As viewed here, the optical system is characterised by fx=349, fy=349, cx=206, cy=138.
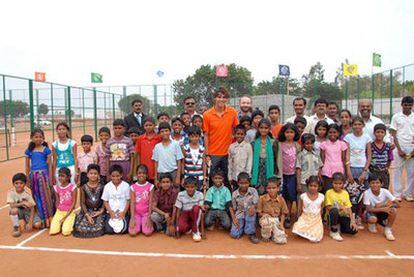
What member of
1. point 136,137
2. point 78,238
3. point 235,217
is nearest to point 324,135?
point 235,217

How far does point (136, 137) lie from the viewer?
5410mm

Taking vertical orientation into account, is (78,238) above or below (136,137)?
below

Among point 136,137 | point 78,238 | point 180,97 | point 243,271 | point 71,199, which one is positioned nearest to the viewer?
point 243,271

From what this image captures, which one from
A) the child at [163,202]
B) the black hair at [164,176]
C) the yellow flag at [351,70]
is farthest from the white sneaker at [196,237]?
the yellow flag at [351,70]

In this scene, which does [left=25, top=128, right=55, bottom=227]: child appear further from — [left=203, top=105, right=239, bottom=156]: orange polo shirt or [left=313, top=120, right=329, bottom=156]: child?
[left=313, top=120, right=329, bottom=156]: child

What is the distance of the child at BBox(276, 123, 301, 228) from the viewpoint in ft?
16.3

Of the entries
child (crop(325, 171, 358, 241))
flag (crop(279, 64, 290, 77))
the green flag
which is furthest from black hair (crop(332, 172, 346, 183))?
the green flag

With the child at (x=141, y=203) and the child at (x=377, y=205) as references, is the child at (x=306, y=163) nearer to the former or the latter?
the child at (x=377, y=205)

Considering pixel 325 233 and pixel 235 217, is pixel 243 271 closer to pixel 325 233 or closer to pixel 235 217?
pixel 235 217

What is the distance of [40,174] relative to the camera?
16.4 ft

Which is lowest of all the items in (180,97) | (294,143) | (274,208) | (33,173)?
(274,208)

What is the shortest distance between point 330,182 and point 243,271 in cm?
213

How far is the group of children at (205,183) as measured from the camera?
15.3 ft

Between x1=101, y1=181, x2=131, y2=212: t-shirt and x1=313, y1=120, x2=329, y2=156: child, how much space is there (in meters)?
2.79
